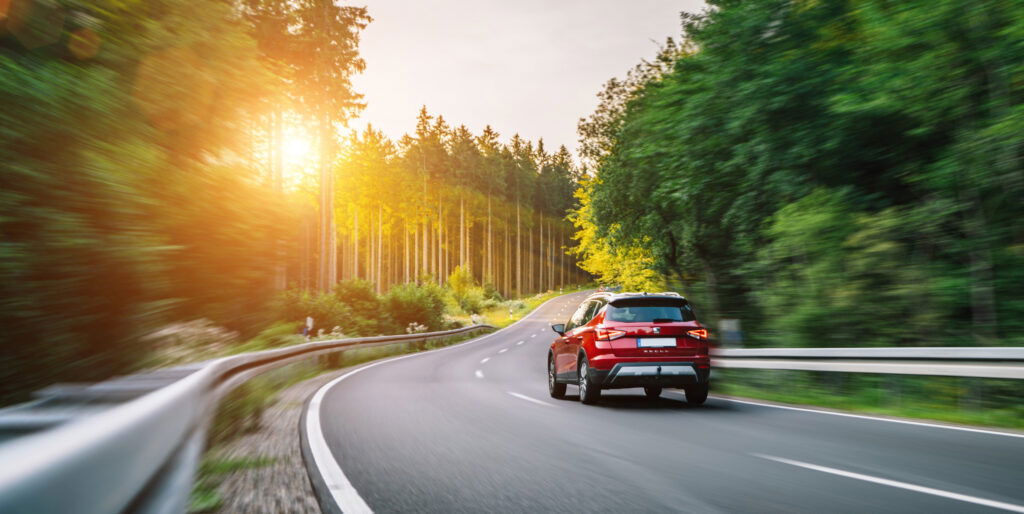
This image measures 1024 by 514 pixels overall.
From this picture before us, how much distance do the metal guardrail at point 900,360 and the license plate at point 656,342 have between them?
2545 mm

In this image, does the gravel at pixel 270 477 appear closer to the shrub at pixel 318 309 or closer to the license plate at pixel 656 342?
the license plate at pixel 656 342

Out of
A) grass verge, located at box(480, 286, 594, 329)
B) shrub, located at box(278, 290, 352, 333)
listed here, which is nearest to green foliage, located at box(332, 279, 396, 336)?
shrub, located at box(278, 290, 352, 333)

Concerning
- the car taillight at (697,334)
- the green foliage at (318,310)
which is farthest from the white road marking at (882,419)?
the green foliage at (318,310)

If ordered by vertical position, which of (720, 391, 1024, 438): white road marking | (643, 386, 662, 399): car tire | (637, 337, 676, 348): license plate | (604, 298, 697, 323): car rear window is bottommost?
(643, 386, 662, 399): car tire

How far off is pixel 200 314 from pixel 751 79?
13.2m

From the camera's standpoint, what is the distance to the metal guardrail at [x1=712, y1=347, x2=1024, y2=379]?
8.00m

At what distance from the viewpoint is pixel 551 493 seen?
5020 mm

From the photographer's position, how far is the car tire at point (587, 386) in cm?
1083

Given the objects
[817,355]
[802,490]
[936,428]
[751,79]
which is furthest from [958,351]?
[751,79]

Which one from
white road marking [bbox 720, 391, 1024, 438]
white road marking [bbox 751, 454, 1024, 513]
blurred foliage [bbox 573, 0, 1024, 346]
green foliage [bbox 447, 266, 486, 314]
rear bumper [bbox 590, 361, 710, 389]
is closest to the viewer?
white road marking [bbox 751, 454, 1024, 513]

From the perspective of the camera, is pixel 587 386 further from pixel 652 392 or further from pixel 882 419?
pixel 882 419

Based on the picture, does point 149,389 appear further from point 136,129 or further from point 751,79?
point 751,79

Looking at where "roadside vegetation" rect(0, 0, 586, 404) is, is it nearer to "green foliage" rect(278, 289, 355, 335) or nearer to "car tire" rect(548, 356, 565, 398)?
"car tire" rect(548, 356, 565, 398)

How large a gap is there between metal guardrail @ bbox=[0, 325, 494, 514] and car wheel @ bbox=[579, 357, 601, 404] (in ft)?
22.2
